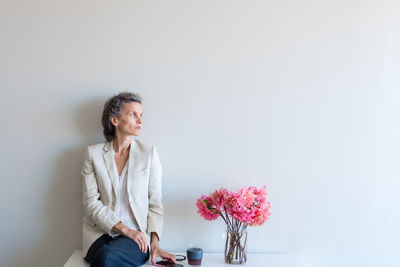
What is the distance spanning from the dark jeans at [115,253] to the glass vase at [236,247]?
0.44 metres

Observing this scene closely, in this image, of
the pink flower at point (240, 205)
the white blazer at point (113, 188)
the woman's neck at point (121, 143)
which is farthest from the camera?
the woman's neck at point (121, 143)

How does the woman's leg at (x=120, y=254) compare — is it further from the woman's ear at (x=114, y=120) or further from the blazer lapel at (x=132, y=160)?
the woman's ear at (x=114, y=120)

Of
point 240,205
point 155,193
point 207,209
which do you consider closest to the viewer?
point 240,205

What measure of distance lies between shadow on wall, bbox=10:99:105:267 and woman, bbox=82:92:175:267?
151 millimetres

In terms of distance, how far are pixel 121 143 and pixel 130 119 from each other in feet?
0.53

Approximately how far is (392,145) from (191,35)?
137 cm

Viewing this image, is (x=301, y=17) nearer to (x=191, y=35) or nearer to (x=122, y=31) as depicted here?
(x=191, y=35)

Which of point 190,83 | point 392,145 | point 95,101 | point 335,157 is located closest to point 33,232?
point 95,101

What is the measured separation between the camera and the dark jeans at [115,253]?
1915 mm

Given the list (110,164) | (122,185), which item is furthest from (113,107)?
(122,185)

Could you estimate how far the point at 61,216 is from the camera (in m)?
2.35

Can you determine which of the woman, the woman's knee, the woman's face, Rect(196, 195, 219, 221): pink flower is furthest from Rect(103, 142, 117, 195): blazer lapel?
Rect(196, 195, 219, 221): pink flower

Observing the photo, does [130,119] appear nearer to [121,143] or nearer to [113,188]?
[121,143]

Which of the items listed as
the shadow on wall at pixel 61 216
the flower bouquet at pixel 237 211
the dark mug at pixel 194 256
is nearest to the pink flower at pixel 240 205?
the flower bouquet at pixel 237 211
